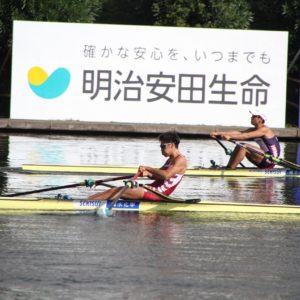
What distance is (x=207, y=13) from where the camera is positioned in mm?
31594

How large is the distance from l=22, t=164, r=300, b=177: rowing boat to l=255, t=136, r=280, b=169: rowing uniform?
0.32m

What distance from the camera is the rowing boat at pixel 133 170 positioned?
19078 mm

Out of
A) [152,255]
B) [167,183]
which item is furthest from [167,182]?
[152,255]

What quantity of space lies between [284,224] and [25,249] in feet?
12.4

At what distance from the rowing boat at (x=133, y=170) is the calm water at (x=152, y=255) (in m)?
2.18

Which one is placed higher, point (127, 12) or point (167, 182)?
point (127, 12)

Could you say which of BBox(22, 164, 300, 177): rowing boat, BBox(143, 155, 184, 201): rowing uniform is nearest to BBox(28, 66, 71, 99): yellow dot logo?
BBox(22, 164, 300, 177): rowing boat

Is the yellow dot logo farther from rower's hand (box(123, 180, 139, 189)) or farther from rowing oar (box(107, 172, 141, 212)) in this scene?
rower's hand (box(123, 180, 139, 189))

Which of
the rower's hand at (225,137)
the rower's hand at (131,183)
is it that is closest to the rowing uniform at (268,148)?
the rower's hand at (225,137)

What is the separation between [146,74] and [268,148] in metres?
9.77

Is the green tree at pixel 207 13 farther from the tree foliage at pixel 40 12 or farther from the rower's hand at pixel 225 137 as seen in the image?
the rower's hand at pixel 225 137

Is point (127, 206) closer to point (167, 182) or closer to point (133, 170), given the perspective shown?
point (167, 182)

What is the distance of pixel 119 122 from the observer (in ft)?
95.4

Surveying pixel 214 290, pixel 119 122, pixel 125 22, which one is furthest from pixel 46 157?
pixel 125 22
